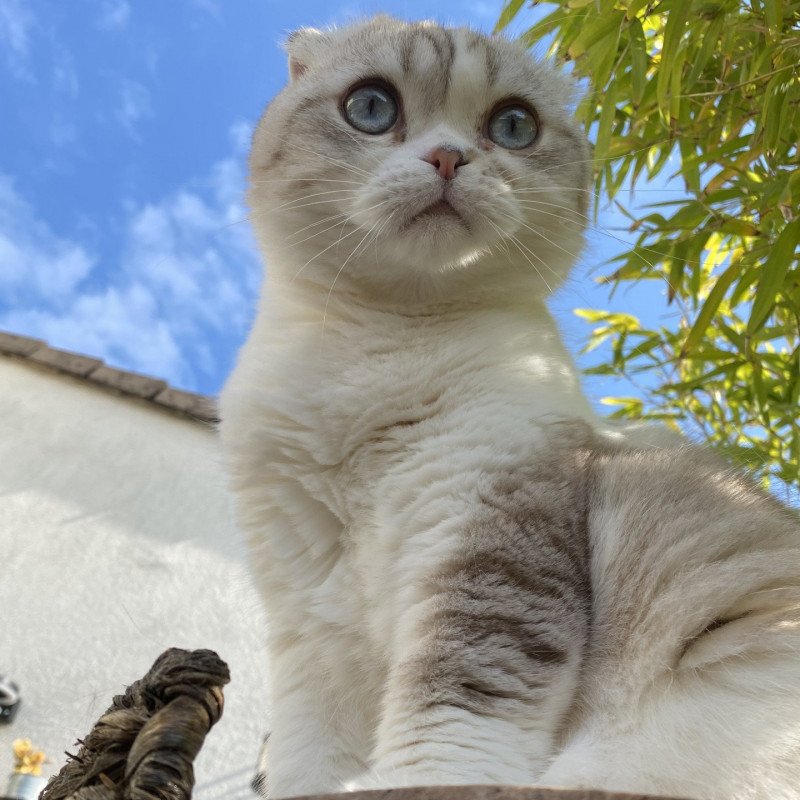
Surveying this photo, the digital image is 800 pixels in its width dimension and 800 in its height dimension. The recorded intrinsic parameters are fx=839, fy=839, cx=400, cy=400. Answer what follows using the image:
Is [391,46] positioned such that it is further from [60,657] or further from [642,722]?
[60,657]

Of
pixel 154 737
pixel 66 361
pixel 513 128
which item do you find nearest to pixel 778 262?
pixel 513 128

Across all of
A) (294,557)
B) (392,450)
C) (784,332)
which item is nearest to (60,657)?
(294,557)

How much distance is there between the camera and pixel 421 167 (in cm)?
165

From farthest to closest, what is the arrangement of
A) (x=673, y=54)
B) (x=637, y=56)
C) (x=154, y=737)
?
(x=637, y=56)
(x=673, y=54)
(x=154, y=737)

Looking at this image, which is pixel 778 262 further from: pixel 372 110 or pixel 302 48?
pixel 302 48

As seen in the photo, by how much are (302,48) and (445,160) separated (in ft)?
2.65

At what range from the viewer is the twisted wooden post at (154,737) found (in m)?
1.18

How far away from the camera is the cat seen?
4.01ft

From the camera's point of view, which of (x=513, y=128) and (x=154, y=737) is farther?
(x=513, y=128)

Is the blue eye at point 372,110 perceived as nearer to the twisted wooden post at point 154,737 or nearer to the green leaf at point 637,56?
the green leaf at point 637,56

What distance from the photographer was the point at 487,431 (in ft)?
4.99

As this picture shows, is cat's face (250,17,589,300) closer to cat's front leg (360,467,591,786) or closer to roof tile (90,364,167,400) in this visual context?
cat's front leg (360,467,591,786)

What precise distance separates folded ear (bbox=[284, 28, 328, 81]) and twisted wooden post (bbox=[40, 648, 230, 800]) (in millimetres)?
1531

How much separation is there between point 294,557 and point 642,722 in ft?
2.39
